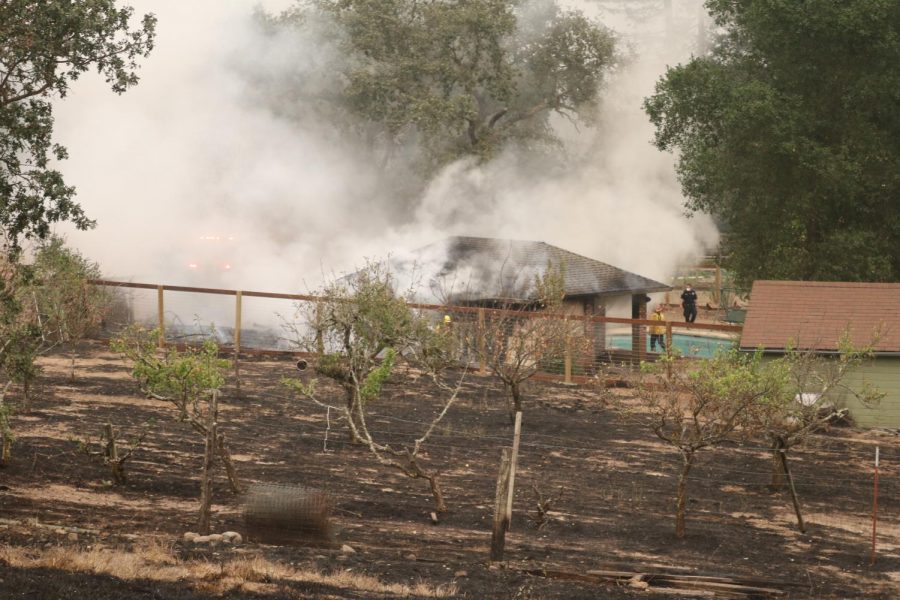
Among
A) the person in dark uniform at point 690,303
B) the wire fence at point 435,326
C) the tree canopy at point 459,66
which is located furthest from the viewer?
the tree canopy at point 459,66

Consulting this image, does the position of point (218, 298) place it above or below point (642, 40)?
below

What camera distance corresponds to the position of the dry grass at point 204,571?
11.8 metres

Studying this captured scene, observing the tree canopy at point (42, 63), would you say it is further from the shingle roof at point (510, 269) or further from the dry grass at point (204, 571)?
the shingle roof at point (510, 269)

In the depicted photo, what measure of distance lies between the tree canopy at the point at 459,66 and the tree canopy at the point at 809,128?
2071cm

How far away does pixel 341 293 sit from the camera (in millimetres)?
21234

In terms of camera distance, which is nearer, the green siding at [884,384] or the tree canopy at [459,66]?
the green siding at [884,384]

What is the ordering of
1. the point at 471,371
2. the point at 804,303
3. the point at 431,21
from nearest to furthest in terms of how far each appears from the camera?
the point at 804,303 → the point at 471,371 → the point at 431,21

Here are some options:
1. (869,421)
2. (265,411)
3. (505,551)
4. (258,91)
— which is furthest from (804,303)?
(258,91)

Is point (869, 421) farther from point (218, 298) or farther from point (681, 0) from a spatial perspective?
point (681, 0)

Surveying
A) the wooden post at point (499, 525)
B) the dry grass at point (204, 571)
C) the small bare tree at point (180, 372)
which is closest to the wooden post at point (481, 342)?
the small bare tree at point (180, 372)

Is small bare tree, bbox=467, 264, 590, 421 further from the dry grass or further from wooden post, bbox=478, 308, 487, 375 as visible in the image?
the dry grass

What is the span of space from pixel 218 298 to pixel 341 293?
65.0 ft

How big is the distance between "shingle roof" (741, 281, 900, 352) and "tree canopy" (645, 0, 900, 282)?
509 cm

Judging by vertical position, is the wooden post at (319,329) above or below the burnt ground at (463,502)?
above
